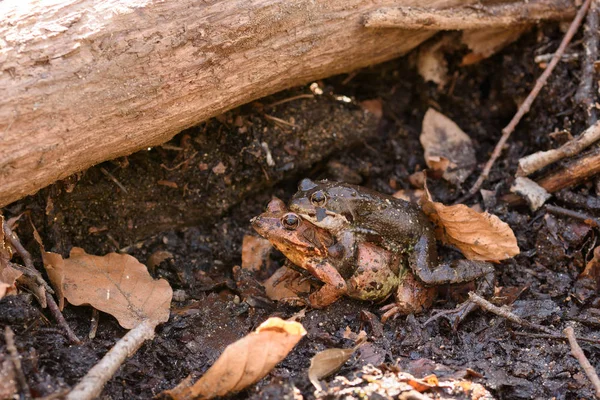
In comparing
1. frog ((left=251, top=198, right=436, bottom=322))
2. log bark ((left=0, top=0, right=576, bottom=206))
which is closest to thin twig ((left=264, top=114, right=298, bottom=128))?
log bark ((left=0, top=0, right=576, bottom=206))

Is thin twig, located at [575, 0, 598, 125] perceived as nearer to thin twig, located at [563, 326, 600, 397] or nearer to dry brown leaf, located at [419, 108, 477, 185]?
dry brown leaf, located at [419, 108, 477, 185]

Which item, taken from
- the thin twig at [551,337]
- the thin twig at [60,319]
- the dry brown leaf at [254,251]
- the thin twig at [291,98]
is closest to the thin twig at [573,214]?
the thin twig at [551,337]

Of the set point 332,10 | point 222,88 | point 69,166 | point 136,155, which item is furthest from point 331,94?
point 69,166

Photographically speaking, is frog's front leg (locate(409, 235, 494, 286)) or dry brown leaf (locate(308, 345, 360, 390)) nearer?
dry brown leaf (locate(308, 345, 360, 390))

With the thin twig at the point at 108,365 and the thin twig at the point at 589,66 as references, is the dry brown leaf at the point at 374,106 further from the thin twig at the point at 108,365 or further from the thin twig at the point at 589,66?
the thin twig at the point at 108,365

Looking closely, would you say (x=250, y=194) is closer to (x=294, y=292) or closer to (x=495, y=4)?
(x=294, y=292)

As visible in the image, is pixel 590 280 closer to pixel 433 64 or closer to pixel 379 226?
pixel 379 226
